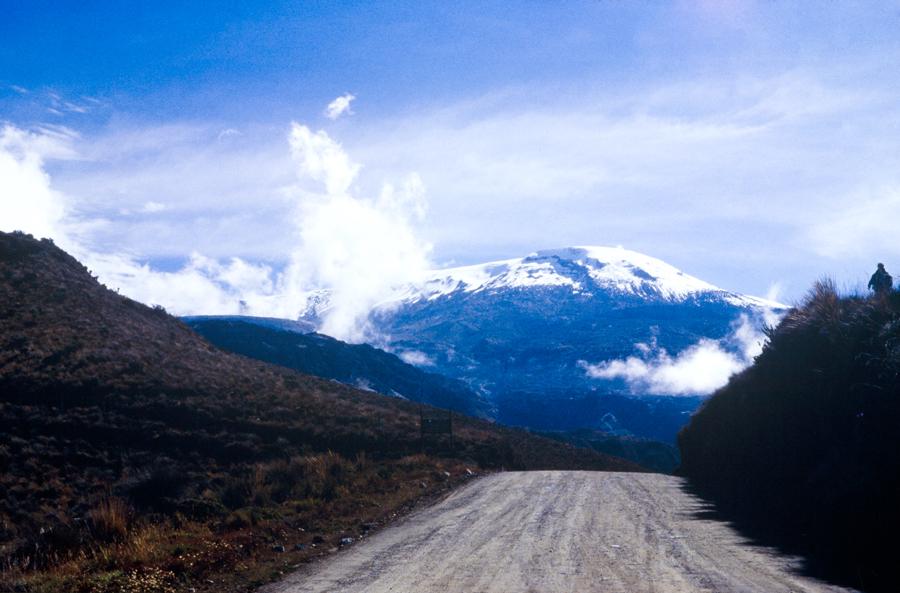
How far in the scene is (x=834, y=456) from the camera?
14336 millimetres

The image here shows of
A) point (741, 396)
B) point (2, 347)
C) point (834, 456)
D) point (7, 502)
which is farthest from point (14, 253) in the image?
point (834, 456)

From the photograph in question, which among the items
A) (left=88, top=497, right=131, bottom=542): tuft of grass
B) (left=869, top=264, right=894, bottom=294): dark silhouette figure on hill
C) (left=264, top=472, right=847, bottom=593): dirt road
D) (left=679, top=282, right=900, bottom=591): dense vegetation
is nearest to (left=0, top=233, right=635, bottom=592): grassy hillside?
(left=88, top=497, right=131, bottom=542): tuft of grass

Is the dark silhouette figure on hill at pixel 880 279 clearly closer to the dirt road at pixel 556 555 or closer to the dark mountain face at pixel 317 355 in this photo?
the dirt road at pixel 556 555

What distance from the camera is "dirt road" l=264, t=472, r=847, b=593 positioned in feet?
31.9

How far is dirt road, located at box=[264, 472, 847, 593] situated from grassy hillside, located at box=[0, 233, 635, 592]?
1.53 meters

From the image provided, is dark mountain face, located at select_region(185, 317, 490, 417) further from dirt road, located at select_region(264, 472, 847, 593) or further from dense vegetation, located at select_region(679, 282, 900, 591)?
dirt road, located at select_region(264, 472, 847, 593)

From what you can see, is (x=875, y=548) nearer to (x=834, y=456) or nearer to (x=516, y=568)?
(x=834, y=456)

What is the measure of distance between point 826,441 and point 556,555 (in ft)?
25.5

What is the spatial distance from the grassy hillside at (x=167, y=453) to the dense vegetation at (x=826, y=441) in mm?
9413

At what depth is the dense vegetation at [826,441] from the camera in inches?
459

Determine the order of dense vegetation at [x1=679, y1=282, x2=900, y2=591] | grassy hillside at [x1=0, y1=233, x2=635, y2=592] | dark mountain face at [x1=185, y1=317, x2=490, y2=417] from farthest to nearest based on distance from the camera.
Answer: dark mountain face at [x1=185, y1=317, x2=490, y2=417]
grassy hillside at [x1=0, y1=233, x2=635, y2=592]
dense vegetation at [x1=679, y1=282, x2=900, y2=591]

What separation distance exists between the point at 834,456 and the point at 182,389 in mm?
30518

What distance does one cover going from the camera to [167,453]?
27.5 metres

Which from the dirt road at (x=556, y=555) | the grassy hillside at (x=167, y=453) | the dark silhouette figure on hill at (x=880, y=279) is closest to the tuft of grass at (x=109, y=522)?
the grassy hillside at (x=167, y=453)
